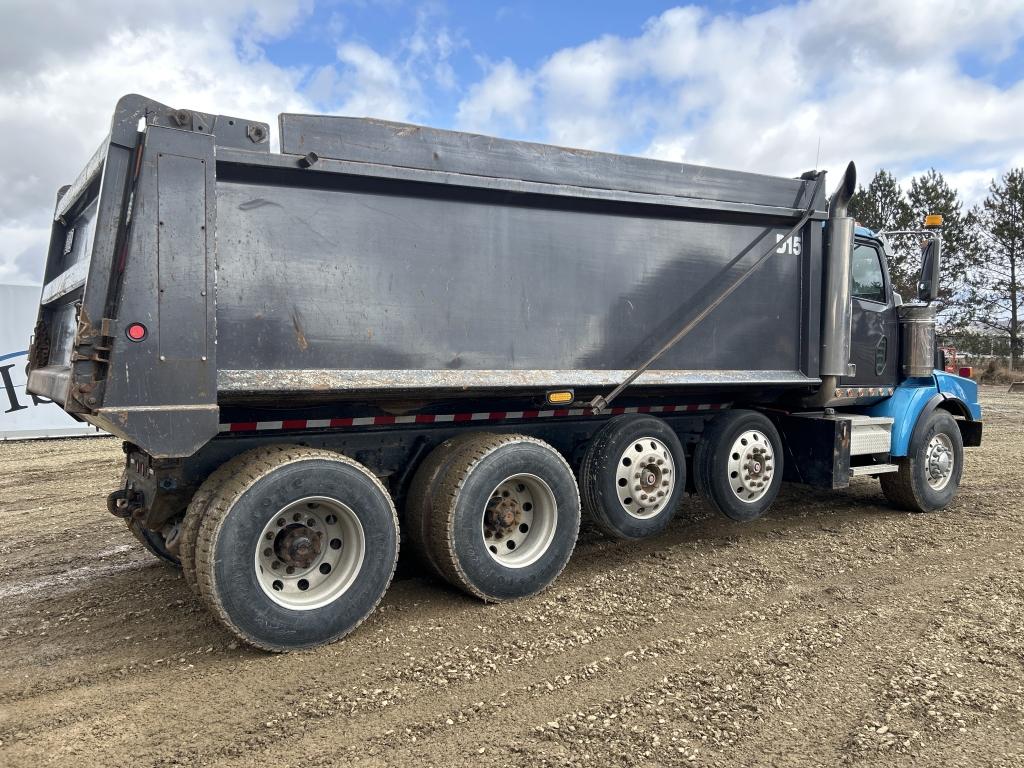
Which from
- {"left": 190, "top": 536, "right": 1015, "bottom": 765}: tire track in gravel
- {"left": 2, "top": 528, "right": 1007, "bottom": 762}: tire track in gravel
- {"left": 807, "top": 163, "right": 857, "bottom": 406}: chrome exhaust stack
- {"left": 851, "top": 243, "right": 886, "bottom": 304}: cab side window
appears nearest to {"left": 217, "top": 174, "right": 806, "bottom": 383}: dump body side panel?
{"left": 807, "top": 163, "right": 857, "bottom": 406}: chrome exhaust stack

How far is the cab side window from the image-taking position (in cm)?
657

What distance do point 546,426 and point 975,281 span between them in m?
38.1

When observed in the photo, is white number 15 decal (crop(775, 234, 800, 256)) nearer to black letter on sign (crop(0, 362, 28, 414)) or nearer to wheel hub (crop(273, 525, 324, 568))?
wheel hub (crop(273, 525, 324, 568))

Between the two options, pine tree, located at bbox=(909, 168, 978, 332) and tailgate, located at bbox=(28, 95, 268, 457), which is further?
pine tree, located at bbox=(909, 168, 978, 332)

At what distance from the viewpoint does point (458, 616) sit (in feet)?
14.2

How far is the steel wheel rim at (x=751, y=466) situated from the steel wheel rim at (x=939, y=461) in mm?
2167

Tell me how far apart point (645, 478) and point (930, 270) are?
3.70m

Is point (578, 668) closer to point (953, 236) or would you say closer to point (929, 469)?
point (929, 469)

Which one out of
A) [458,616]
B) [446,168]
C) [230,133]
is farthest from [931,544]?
[230,133]

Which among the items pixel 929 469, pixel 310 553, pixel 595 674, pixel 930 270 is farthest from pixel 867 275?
pixel 310 553

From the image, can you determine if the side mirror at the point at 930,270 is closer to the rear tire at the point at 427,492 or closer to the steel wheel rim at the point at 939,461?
the steel wheel rim at the point at 939,461

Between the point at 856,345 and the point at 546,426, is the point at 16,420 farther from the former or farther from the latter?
the point at 856,345

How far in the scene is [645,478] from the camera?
532 centimetres

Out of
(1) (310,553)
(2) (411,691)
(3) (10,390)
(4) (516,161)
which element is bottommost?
(2) (411,691)
